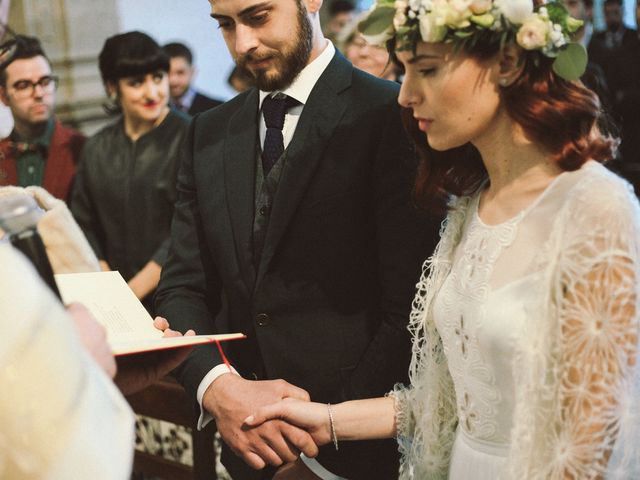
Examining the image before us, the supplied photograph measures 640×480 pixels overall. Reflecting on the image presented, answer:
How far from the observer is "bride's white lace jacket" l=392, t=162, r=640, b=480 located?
1554mm

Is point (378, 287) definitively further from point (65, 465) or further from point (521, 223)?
point (65, 465)

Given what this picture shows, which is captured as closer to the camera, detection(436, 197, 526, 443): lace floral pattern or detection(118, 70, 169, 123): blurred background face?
detection(436, 197, 526, 443): lace floral pattern

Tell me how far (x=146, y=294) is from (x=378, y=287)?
1.78 metres

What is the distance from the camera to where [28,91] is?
4.09m

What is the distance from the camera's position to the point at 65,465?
121 cm

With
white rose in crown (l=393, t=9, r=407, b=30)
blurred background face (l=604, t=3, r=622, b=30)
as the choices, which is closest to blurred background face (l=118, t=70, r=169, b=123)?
white rose in crown (l=393, t=9, r=407, b=30)

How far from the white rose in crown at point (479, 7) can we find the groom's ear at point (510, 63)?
0.28 feet

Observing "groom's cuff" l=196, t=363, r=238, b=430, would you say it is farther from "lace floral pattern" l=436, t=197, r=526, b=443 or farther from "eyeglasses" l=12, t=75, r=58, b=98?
"eyeglasses" l=12, t=75, r=58, b=98

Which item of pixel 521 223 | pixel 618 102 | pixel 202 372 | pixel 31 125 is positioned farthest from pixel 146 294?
pixel 618 102

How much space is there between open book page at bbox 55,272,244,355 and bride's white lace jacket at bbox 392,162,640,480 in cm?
56

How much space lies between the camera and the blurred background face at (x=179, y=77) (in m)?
Answer: 5.81

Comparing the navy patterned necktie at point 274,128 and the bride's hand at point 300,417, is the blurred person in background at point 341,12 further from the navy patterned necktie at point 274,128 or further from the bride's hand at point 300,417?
the bride's hand at point 300,417

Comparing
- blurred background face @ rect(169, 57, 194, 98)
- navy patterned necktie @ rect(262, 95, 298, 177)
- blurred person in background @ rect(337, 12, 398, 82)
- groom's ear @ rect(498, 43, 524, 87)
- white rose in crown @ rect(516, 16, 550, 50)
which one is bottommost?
blurred background face @ rect(169, 57, 194, 98)

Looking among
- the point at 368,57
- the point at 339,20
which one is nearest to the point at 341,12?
the point at 339,20
